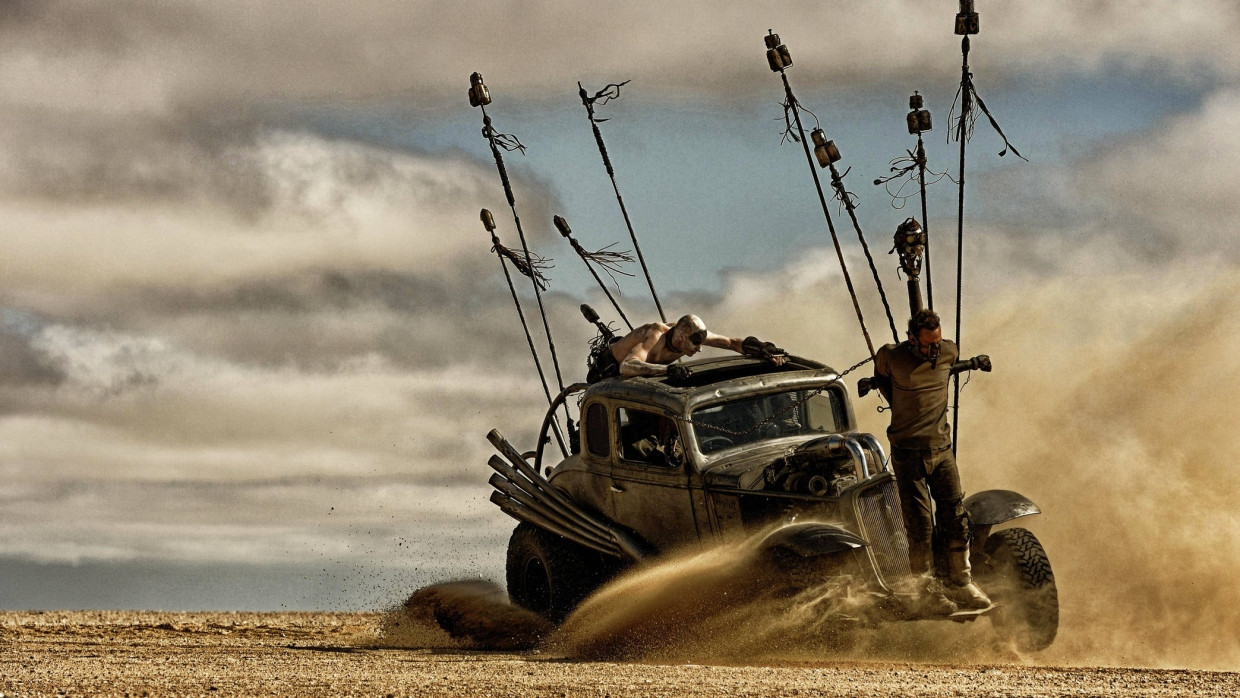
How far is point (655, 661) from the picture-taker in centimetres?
1298

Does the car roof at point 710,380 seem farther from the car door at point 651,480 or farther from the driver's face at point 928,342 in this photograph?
the driver's face at point 928,342

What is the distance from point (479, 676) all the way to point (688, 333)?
4.82m

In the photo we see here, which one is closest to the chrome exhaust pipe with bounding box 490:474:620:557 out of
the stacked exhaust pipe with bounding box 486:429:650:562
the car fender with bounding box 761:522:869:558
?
the stacked exhaust pipe with bounding box 486:429:650:562

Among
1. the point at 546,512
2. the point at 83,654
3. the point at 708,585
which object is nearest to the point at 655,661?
the point at 708,585

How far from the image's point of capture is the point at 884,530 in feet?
41.6

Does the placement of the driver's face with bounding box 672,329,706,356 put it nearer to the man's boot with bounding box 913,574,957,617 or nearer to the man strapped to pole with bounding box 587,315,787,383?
the man strapped to pole with bounding box 587,315,787,383

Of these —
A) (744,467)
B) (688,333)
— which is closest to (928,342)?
(744,467)

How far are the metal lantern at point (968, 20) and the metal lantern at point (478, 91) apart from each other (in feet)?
20.7

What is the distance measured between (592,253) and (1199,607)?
7796 mm

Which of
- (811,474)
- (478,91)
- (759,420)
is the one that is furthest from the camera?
(478,91)

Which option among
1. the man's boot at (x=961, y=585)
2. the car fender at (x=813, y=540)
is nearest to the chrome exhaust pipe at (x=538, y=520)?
the car fender at (x=813, y=540)

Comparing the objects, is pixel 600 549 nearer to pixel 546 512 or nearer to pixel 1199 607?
pixel 546 512

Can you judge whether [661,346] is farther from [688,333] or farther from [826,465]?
[826,465]

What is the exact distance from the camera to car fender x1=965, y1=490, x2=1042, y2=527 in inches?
507
